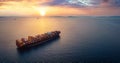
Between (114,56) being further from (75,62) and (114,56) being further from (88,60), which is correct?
(75,62)

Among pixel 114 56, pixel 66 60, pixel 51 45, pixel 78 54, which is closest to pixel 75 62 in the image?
pixel 66 60

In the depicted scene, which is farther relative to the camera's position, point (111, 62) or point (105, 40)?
point (105, 40)

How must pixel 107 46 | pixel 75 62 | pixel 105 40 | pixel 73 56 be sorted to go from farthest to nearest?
pixel 105 40, pixel 107 46, pixel 73 56, pixel 75 62

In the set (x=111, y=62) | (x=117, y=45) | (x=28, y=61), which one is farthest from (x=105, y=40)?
(x=28, y=61)

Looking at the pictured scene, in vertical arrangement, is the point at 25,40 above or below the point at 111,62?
above

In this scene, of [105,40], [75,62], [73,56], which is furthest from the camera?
[105,40]

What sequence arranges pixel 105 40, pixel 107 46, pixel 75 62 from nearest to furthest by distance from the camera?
pixel 75 62, pixel 107 46, pixel 105 40

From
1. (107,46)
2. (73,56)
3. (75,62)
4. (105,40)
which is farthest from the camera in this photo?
(105,40)

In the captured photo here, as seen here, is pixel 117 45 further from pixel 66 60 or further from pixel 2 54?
pixel 2 54

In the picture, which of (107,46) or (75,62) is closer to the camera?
(75,62)
